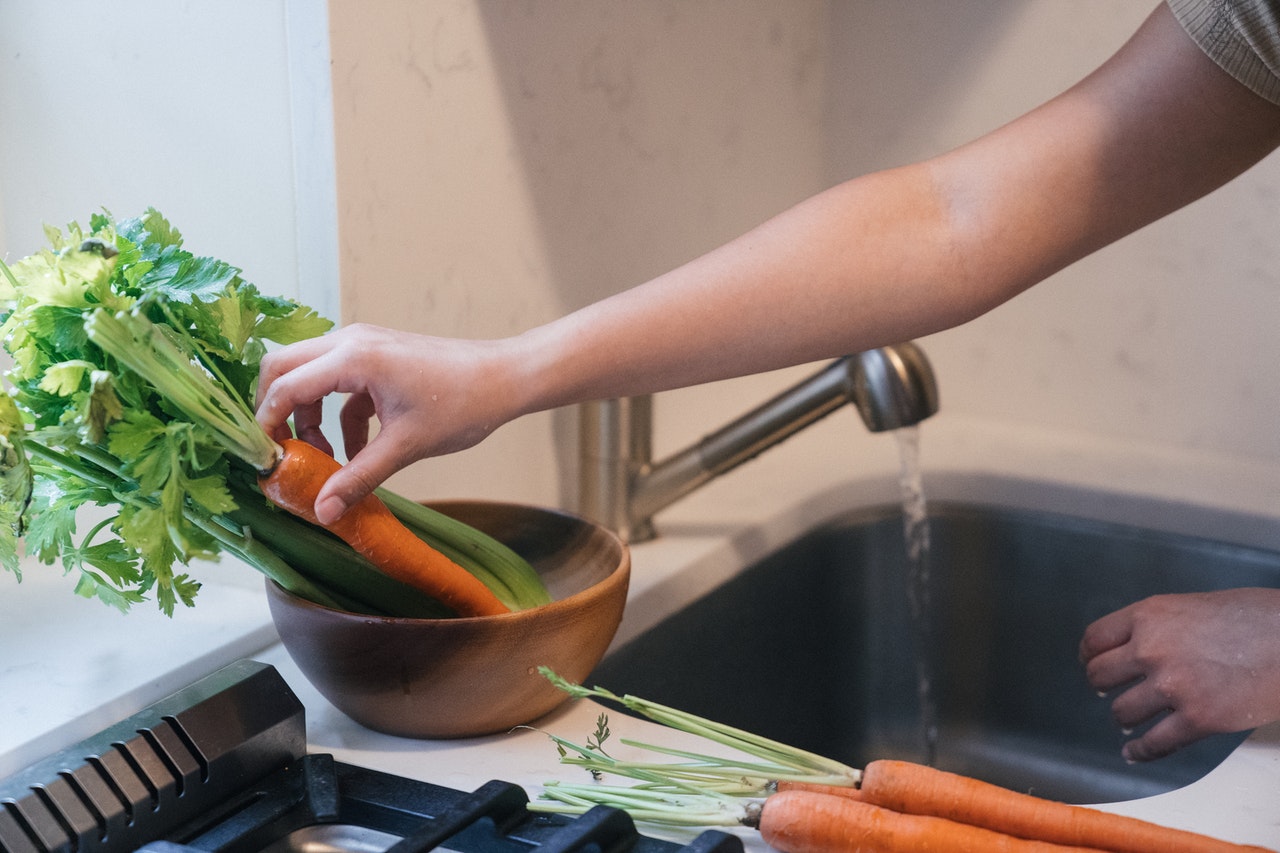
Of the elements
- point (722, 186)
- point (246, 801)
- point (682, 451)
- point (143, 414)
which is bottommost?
point (246, 801)

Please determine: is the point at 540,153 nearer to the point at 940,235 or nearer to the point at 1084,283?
the point at 940,235

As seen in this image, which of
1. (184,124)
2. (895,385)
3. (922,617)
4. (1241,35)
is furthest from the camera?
(922,617)

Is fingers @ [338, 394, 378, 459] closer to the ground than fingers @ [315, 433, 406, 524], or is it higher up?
higher up

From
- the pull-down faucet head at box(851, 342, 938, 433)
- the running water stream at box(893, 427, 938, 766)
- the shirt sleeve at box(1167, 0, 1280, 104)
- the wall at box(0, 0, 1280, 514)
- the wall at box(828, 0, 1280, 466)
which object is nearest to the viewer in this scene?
the shirt sleeve at box(1167, 0, 1280, 104)

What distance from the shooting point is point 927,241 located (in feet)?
2.81

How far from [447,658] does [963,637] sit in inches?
31.5

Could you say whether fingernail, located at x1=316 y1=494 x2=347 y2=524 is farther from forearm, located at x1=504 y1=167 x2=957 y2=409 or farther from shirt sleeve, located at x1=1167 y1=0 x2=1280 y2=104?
shirt sleeve, located at x1=1167 y1=0 x2=1280 y2=104

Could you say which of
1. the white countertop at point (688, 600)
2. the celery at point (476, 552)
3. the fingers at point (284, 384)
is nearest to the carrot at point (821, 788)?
the white countertop at point (688, 600)

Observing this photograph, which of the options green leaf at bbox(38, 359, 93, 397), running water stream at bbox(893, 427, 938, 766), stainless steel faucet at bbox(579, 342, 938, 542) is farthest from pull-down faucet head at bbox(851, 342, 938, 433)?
green leaf at bbox(38, 359, 93, 397)

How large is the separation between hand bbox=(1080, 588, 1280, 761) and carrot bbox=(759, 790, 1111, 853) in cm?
23

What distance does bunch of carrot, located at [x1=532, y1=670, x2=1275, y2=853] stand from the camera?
2.22ft

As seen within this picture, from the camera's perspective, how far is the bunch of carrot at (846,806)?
2.22 feet

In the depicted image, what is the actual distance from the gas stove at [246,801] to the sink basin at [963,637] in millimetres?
495

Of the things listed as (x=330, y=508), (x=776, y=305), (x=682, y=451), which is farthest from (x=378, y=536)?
(x=682, y=451)
